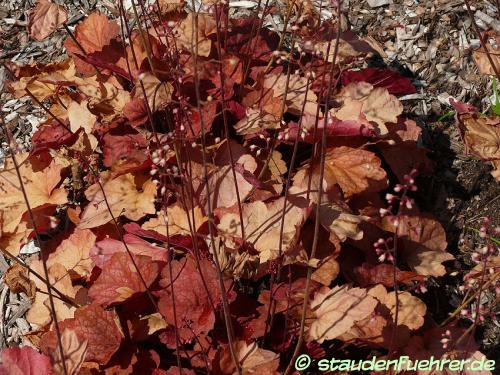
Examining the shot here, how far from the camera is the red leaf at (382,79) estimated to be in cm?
238

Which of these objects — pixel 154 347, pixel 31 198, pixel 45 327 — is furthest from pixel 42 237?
pixel 154 347

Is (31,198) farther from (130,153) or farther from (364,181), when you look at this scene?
(364,181)

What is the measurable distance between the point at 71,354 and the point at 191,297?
15.8 inches

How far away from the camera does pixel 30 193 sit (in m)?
2.29

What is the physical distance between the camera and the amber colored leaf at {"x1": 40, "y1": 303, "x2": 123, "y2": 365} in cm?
183

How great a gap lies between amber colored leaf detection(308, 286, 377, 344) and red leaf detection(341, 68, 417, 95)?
0.91m

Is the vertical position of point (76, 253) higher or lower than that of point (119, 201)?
lower

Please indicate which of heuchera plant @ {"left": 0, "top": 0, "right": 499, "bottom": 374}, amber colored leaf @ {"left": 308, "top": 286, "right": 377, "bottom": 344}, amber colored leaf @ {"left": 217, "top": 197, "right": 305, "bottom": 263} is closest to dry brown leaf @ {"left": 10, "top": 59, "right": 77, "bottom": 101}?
heuchera plant @ {"left": 0, "top": 0, "right": 499, "bottom": 374}

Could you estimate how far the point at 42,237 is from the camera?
2.49 m

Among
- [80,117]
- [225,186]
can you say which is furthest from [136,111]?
[225,186]

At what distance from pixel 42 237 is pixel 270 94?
3.46 ft

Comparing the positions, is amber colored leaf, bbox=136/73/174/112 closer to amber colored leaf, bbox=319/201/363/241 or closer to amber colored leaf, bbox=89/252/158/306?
amber colored leaf, bbox=89/252/158/306

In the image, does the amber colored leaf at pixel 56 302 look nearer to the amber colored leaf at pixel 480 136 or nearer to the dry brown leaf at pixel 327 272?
the dry brown leaf at pixel 327 272

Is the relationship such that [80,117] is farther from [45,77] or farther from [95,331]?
[95,331]
